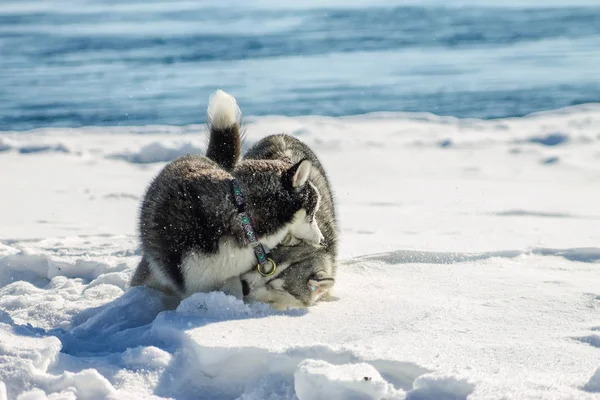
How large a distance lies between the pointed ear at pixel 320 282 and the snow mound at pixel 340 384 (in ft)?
3.46

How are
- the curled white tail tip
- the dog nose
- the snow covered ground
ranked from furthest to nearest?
the curled white tail tip < the dog nose < the snow covered ground

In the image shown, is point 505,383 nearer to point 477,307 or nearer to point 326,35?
point 477,307

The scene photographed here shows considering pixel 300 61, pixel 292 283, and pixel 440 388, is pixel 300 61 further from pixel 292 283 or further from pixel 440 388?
pixel 440 388

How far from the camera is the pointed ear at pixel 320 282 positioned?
162 inches

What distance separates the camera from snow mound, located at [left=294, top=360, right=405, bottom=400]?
2932 mm

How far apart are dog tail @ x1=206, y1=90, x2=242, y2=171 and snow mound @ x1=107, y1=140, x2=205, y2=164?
407 cm

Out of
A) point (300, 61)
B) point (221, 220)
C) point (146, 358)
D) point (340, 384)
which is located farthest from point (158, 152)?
point (340, 384)

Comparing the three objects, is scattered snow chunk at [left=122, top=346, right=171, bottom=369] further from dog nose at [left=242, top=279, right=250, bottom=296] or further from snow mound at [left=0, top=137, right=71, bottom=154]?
snow mound at [left=0, top=137, right=71, bottom=154]

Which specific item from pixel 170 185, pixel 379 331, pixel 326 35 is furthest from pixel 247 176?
pixel 326 35

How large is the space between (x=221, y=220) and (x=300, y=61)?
11140 mm

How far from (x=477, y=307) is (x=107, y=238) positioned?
2.90m

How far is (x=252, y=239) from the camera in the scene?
152 inches

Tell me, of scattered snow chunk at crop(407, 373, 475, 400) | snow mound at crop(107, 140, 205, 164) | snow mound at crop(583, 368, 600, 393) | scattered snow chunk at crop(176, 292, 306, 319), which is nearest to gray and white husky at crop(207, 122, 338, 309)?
scattered snow chunk at crop(176, 292, 306, 319)

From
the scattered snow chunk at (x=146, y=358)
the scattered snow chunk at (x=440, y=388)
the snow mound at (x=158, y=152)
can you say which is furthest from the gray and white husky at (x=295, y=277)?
the snow mound at (x=158, y=152)
